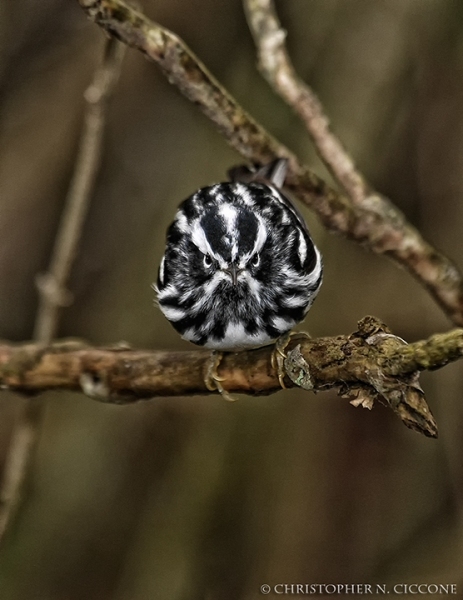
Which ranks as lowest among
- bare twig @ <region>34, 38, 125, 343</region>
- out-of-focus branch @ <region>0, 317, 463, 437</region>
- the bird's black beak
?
out-of-focus branch @ <region>0, 317, 463, 437</region>

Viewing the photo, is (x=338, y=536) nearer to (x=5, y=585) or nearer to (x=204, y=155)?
(x=5, y=585)

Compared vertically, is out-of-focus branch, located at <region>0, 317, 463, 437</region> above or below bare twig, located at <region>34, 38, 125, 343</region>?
below

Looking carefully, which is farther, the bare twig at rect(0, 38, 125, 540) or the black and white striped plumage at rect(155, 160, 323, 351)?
the bare twig at rect(0, 38, 125, 540)

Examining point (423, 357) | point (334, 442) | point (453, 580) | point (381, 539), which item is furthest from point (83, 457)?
point (423, 357)

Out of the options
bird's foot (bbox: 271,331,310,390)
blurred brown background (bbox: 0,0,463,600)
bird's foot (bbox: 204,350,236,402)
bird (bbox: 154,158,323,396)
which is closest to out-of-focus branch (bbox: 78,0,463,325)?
bird (bbox: 154,158,323,396)

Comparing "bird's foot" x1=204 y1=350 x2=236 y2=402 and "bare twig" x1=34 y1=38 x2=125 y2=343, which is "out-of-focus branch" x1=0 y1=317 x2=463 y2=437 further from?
"bare twig" x1=34 y1=38 x2=125 y2=343

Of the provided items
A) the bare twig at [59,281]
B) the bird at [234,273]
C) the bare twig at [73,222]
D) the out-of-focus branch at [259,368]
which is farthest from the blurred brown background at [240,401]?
the out-of-focus branch at [259,368]

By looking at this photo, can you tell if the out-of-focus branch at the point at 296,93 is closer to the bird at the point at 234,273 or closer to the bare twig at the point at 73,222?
the bird at the point at 234,273

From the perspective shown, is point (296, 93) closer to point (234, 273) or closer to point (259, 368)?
point (234, 273)
